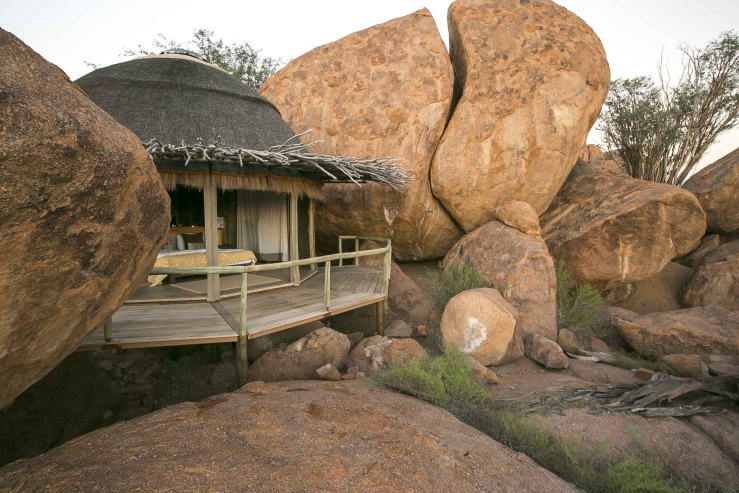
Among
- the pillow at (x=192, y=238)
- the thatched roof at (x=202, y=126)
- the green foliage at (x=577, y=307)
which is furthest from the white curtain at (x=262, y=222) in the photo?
the green foliage at (x=577, y=307)

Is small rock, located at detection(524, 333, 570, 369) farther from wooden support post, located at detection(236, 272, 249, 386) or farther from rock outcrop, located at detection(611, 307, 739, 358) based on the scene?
wooden support post, located at detection(236, 272, 249, 386)

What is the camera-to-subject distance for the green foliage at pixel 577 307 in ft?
23.3

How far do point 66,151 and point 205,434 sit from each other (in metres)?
1.97

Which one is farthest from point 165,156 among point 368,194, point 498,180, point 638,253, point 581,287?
point 638,253

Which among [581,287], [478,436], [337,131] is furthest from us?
[337,131]

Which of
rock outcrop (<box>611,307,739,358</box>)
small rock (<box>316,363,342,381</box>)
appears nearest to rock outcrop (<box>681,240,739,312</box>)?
rock outcrop (<box>611,307,739,358</box>)

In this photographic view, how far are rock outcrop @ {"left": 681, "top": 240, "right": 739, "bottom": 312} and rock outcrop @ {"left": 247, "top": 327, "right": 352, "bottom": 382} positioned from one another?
8187mm

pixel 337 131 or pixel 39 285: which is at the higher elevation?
pixel 337 131

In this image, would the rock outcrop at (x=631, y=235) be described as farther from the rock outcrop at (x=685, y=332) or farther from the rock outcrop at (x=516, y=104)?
the rock outcrop at (x=685, y=332)

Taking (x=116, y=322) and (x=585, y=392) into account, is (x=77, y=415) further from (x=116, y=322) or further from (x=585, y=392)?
(x=585, y=392)

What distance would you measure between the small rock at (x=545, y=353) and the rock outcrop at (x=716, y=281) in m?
5.16

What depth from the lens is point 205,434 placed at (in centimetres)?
268

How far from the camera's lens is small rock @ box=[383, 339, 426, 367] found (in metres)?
4.60

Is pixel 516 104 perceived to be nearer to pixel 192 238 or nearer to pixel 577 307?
pixel 577 307
